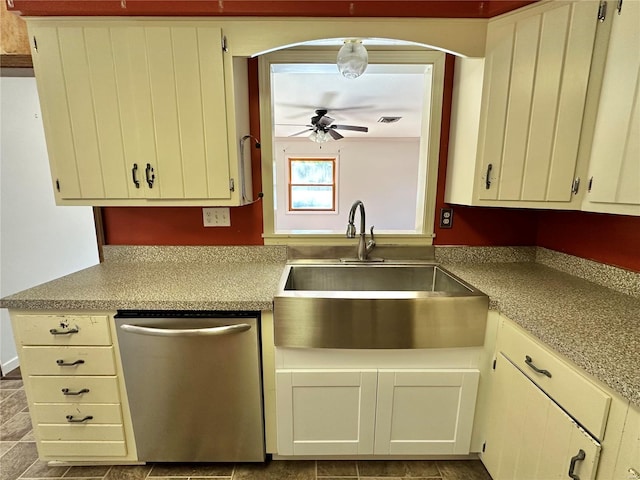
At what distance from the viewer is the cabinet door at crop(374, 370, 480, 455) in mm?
1254

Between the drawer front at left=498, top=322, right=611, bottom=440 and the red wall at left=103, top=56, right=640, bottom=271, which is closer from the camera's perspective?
the drawer front at left=498, top=322, right=611, bottom=440

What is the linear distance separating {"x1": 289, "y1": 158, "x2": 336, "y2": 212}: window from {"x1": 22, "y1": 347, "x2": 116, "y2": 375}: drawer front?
466cm

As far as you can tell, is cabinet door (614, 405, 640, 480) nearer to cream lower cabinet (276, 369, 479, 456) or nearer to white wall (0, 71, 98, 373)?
cream lower cabinet (276, 369, 479, 456)

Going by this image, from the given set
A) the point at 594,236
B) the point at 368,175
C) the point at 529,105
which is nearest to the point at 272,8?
the point at 529,105

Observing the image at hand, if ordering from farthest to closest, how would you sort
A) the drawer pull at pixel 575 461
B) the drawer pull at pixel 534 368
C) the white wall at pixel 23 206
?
the white wall at pixel 23 206
the drawer pull at pixel 534 368
the drawer pull at pixel 575 461

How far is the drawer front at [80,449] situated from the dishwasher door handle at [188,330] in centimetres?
62

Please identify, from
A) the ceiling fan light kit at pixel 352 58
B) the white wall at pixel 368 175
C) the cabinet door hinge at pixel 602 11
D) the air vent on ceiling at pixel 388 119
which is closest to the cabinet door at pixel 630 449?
the cabinet door hinge at pixel 602 11

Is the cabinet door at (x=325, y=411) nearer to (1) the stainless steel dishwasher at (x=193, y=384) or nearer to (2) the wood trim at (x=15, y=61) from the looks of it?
(1) the stainless steel dishwasher at (x=193, y=384)

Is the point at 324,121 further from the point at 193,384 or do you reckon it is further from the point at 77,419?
the point at 77,419

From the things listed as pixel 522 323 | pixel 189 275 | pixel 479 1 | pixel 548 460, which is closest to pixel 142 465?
pixel 189 275

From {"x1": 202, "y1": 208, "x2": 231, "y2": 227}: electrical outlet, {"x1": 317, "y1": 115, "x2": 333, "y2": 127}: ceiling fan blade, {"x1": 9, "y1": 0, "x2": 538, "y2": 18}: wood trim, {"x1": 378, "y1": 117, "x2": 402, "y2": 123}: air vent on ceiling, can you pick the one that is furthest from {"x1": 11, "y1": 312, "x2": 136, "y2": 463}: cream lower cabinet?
{"x1": 378, "y1": 117, "x2": 402, "y2": 123}: air vent on ceiling

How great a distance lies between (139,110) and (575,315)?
6.64ft

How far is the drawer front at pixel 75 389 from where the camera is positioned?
1.26 m

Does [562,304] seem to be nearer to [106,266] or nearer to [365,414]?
[365,414]
